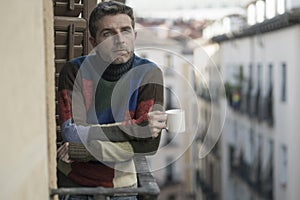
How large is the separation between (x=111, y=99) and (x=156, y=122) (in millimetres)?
160

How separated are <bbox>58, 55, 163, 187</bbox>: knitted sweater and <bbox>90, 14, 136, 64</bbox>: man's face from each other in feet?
0.10

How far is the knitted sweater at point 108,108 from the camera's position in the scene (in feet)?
7.23

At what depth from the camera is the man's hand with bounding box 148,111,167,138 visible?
2.16 m

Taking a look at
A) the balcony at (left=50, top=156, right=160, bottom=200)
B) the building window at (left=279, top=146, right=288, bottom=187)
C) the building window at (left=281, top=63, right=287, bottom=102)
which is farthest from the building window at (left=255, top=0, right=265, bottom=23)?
the balcony at (left=50, top=156, right=160, bottom=200)

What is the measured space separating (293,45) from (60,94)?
43.3 feet

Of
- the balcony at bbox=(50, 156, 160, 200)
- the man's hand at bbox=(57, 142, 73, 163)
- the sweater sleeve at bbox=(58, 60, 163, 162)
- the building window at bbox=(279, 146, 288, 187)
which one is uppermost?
the sweater sleeve at bbox=(58, 60, 163, 162)

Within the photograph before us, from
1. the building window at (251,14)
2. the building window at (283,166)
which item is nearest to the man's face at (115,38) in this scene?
the building window at (283,166)

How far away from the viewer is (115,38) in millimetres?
2217

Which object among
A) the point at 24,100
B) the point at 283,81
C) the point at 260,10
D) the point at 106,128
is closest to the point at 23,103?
the point at 24,100

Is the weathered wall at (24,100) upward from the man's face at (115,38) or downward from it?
downward

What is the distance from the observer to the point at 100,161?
89.7 inches

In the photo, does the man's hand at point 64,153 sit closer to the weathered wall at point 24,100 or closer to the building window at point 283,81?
the weathered wall at point 24,100

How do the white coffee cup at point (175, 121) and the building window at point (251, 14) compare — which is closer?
the white coffee cup at point (175, 121)

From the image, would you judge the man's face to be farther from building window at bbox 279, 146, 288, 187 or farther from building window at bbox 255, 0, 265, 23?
building window at bbox 255, 0, 265, 23
